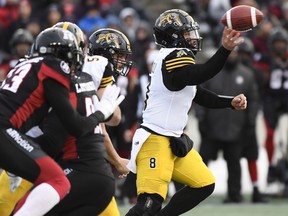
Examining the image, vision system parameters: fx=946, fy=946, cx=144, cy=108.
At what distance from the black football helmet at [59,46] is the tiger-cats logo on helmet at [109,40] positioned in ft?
3.52

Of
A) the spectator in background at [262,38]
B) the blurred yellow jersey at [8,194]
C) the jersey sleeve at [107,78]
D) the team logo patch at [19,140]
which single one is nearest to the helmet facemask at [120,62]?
the jersey sleeve at [107,78]

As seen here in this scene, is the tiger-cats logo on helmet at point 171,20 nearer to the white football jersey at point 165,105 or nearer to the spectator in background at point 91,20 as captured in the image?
the white football jersey at point 165,105

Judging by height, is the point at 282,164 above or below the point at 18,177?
below

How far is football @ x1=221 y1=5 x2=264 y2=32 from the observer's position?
20.7ft

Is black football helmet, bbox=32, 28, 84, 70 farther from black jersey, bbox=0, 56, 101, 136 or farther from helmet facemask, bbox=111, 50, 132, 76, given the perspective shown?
helmet facemask, bbox=111, 50, 132, 76

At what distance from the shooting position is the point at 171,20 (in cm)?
676

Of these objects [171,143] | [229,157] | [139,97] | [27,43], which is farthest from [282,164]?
[171,143]

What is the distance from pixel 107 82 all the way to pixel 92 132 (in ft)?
2.04

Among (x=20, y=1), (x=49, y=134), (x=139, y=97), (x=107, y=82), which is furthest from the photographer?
(x=20, y=1)

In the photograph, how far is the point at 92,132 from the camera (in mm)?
5613

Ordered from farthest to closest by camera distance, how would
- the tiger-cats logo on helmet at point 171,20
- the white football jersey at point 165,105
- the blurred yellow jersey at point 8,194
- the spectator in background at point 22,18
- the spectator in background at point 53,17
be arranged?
the spectator in background at point 22,18 → the spectator in background at point 53,17 → the tiger-cats logo on helmet at point 171,20 → the white football jersey at point 165,105 → the blurred yellow jersey at point 8,194

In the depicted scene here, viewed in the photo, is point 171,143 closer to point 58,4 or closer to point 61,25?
point 61,25

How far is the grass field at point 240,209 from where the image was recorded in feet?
30.1

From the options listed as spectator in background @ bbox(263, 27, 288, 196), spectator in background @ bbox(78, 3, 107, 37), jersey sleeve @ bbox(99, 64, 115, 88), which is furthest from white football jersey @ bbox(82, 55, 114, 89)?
spectator in background @ bbox(78, 3, 107, 37)
